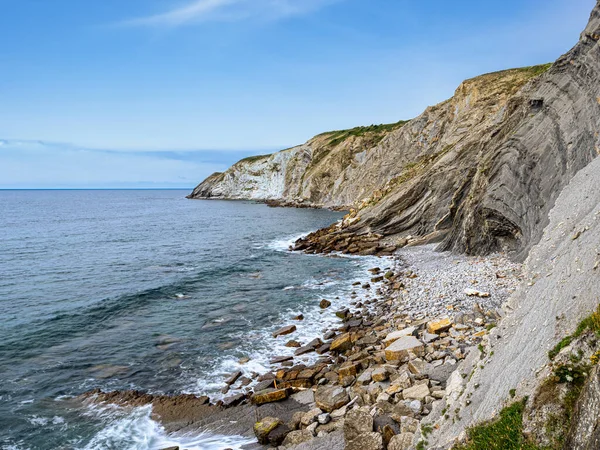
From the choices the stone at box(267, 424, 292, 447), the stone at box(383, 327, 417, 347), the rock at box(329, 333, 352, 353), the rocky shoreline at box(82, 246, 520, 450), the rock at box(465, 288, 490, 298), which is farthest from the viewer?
the rock at box(465, 288, 490, 298)

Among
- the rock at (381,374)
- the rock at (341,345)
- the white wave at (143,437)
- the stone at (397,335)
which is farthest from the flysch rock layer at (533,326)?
the rock at (341,345)

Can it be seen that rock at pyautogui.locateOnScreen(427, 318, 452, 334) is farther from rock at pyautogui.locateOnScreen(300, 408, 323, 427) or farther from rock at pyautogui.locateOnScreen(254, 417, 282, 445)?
rock at pyautogui.locateOnScreen(254, 417, 282, 445)

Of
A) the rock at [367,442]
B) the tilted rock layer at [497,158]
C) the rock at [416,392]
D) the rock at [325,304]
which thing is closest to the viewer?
the rock at [367,442]

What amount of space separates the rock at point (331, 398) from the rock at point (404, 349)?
2.40m

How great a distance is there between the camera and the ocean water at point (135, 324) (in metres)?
13.1

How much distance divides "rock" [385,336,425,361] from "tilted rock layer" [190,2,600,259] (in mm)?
11267

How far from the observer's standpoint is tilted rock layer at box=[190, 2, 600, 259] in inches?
846

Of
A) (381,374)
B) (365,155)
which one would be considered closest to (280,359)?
(381,374)

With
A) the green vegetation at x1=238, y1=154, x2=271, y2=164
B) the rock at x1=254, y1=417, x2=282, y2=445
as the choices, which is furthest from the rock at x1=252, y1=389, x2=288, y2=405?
the green vegetation at x1=238, y1=154, x2=271, y2=164

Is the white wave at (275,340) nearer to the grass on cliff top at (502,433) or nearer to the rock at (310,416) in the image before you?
the rock at (310,416)

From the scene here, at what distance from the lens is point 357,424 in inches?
366

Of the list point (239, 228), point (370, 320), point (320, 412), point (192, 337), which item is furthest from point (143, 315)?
point (239, 228)

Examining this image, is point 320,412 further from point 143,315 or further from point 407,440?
point 143,315

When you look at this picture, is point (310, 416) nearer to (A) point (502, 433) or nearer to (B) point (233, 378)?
(B) point (233, 378)
